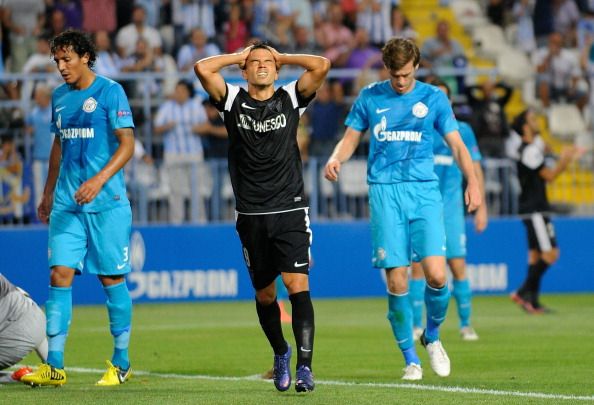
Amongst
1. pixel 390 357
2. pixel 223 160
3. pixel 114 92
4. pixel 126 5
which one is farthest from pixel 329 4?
pixel 114 92

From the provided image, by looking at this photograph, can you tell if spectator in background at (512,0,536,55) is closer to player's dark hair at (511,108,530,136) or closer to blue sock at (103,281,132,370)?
player's dark hair at (511,108,530,136)

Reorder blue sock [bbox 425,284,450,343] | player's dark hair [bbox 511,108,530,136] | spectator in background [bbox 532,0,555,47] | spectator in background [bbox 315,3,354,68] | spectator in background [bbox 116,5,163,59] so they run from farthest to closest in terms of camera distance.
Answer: spectator in background [bbox 532,0,555,47], spectator in background [bbox 315,3,354,68], spectator in background [bbox 116,5,163,59], player's dark hair [bbox 511,108,530,136], blue sock [bbox 425,284,450,343]

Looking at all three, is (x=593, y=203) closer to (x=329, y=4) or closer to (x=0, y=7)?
(x=329, y=4)

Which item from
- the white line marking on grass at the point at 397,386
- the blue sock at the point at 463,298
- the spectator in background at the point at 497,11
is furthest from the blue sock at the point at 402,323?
the spectator in background at the point at 497,11

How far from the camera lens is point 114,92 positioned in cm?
941

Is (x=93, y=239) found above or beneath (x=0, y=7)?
beneath

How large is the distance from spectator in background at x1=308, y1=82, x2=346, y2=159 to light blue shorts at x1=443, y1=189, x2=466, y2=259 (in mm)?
6774

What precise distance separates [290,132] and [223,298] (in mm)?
10362

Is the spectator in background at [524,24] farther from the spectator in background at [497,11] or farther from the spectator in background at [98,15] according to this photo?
the spectator in background at [98,15]

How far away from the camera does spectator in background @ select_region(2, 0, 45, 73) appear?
20.8 metres

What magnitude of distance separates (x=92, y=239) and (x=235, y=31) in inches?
509

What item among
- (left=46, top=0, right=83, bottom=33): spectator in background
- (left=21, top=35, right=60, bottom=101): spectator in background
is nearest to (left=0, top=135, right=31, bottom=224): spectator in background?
(left=21, top=35, right=60, bottom=101): spectator in background

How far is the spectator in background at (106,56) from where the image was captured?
20250mm

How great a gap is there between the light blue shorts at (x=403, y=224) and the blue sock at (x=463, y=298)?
3438 mm
